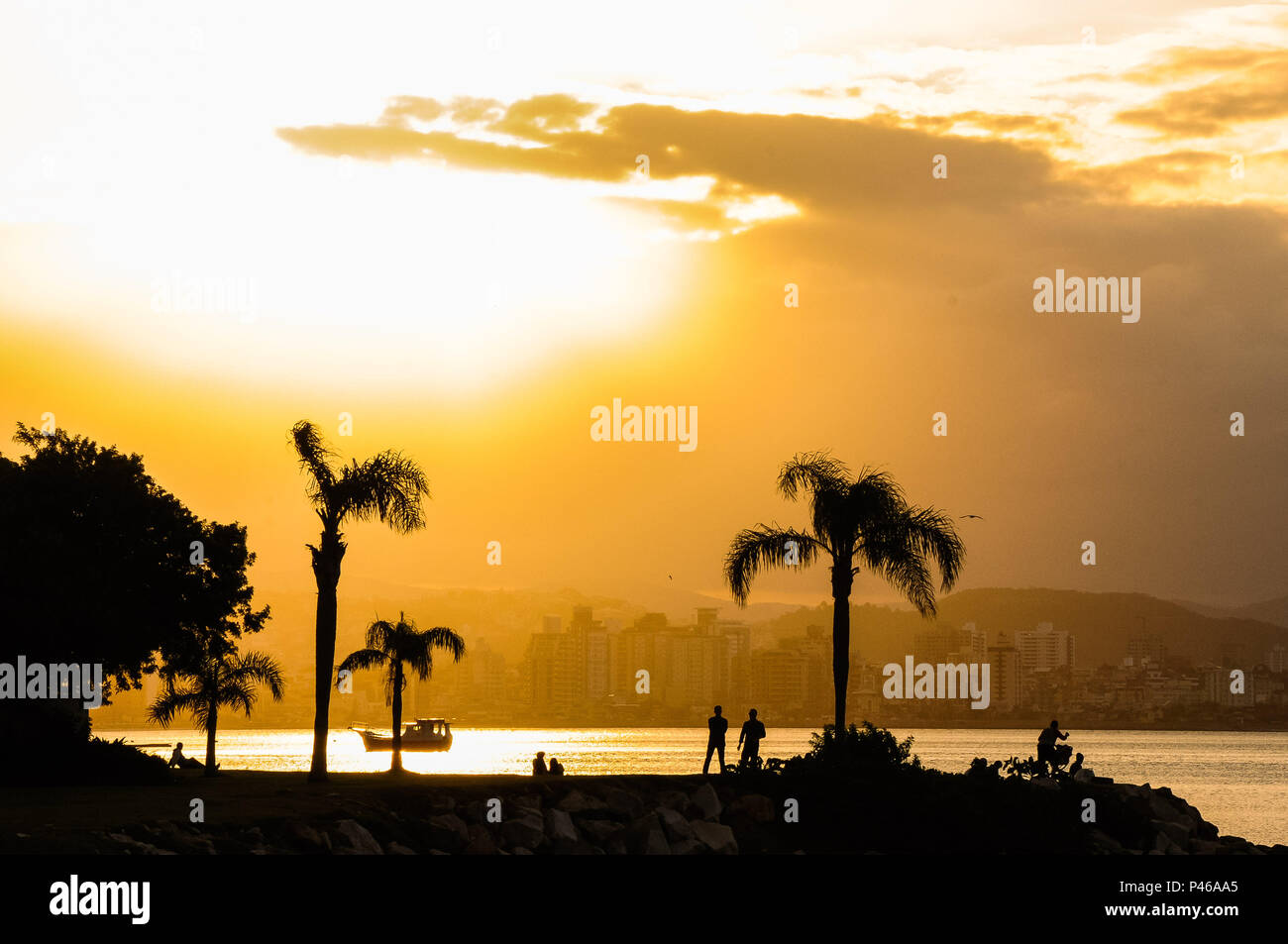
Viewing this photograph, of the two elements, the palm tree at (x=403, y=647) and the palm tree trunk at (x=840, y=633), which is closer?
the palm tree trunk at (x=840, y=633)

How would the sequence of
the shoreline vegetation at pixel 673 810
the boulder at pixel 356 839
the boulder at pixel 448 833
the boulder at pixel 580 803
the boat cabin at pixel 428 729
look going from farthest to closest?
the boat cabin at pixel 428 729 < the boulder at pixel 580 803 < the boulder at pixel 448 833 < the shoreline vegetation at pixel 673 810 < the boulder at pixel 356 839

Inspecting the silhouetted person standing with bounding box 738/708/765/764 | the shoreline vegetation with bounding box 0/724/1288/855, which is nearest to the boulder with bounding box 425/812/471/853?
→ the shoreline vegetation with bounding box 0/724/1288/855

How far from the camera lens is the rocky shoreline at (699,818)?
27688 millimetres

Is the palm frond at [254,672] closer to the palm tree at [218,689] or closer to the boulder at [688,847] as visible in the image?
the palm tree at [218,689]

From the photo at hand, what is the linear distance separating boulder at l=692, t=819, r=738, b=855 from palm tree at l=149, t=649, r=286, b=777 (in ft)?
114

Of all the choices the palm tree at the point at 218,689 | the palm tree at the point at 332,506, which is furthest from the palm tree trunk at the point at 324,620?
the palm tree at the point at 218,689

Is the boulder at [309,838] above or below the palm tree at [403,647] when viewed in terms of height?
below

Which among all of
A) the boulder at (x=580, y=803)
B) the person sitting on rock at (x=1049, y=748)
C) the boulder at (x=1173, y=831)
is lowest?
the boulder at (x=1173, y=831)

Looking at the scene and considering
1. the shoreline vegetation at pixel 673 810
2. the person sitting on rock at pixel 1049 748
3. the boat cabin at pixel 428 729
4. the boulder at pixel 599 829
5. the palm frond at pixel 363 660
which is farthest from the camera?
the boat cabin at pixel 428 729

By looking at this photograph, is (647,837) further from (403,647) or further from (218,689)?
(218,689)

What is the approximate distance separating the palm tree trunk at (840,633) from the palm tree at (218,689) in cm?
3253
